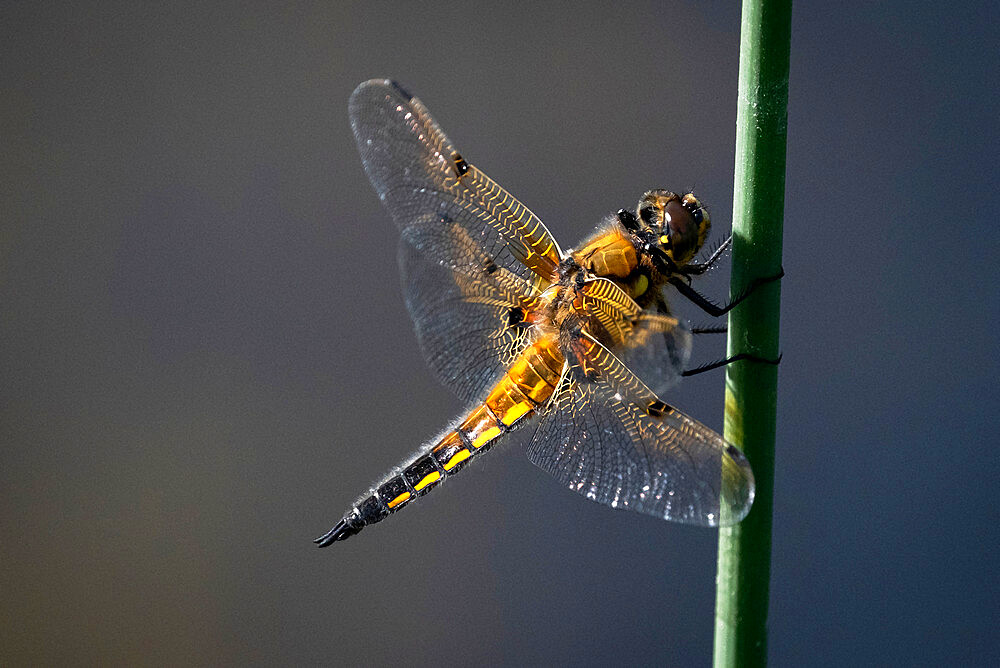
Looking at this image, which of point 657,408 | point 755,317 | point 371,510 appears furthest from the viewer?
point 371,510

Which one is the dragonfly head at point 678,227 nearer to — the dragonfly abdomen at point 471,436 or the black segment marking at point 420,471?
the dragonfly abdomen at point 471,436

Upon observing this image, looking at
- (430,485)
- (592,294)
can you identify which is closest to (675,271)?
(592,294)

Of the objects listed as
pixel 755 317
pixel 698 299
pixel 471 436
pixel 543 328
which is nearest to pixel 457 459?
pixel 471 436

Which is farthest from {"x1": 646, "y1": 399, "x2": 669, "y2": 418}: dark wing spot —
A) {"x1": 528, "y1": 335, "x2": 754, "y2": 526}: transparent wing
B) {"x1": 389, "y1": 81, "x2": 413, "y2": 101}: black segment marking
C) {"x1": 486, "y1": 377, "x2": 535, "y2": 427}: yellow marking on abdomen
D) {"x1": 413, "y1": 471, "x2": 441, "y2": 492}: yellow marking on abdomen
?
{"x1": 389, "y1": 81, "x2": 413, "y2": 101}: black segment marking

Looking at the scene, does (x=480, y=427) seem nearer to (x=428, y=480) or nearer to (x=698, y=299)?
(x=428, y=480)

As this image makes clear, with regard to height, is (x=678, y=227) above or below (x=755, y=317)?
above

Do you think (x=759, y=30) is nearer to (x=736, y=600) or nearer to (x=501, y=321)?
(x=736, y=600)
